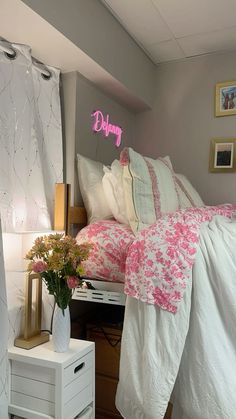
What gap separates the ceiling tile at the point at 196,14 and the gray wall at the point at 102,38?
298mm

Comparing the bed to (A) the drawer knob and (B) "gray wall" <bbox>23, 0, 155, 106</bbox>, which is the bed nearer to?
(A) the drawer knob

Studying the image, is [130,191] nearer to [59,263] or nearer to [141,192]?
[141,192]

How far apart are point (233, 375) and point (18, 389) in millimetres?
878

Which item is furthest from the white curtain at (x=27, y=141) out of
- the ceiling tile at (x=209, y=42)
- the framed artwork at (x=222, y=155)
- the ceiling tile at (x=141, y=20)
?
the framed artwork at (x=222, y=155)

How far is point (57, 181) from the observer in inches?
74.1

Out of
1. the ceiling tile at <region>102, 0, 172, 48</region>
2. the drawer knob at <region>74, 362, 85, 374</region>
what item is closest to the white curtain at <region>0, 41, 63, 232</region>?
the ceiling tile at <region>102, 0, 172, 48</region>

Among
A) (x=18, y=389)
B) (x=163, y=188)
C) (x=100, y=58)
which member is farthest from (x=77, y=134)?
(x=18, y=389)

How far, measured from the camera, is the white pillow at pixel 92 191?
1914 mm

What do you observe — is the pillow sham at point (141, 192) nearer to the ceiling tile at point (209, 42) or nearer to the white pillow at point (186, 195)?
the white pillow at point (186, 195)

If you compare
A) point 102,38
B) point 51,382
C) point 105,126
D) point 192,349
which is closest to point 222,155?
point 105,126

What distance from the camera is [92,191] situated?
6.37 ft

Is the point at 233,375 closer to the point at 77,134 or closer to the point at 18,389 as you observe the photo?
the point at 18,389

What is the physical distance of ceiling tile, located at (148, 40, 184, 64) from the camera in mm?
2465

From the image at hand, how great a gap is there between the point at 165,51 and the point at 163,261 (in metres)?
1.86
